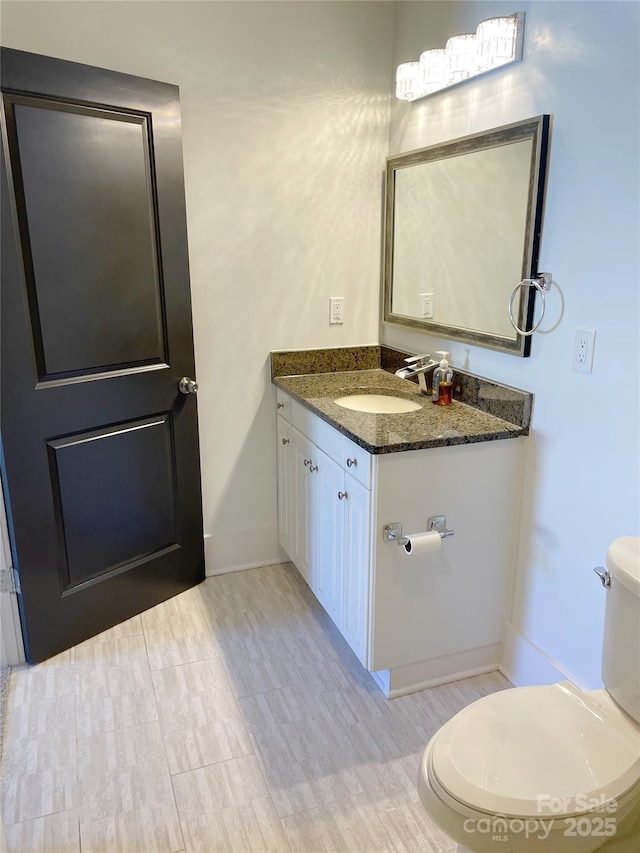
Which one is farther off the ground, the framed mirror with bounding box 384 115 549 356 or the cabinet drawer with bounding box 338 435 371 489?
the framed mirror with bounding box 384 115 549 356

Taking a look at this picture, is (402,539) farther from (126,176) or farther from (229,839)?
(126,176)

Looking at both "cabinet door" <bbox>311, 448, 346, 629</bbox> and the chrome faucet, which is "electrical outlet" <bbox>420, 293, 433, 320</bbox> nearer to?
the chrome faucet

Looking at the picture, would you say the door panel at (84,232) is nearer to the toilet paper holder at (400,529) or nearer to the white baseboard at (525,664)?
the toilet paper holder at (400,529)

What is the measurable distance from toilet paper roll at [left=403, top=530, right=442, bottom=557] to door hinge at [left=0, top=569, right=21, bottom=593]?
131cm

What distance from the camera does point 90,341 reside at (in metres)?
2.07

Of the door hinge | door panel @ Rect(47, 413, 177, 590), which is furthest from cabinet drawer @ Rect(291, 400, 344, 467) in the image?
the door hinge

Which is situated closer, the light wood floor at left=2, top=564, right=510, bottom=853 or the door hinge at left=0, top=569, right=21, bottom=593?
the light wood floor at left=2, top=564, right=510, bottom=853

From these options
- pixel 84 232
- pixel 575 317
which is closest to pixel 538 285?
pixel 575 317

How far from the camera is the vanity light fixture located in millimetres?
1767

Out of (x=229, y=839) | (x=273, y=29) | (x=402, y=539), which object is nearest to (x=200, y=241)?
(x=273, y=29)

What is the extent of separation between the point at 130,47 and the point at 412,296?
4.38 ft

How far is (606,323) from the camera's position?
1.59 metres

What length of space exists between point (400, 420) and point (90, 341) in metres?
1.07

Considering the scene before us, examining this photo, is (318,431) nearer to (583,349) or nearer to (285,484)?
(285,484)
